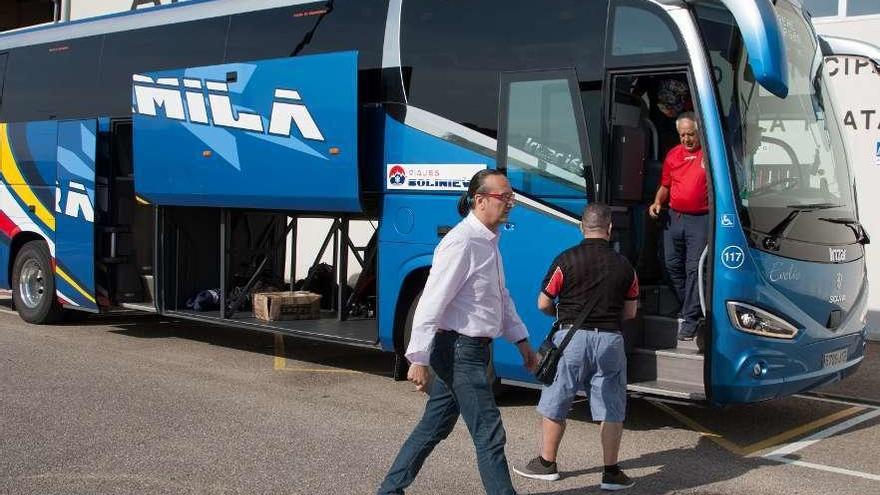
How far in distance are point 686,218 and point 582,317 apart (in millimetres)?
1942

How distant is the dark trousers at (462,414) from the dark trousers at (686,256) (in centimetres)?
276

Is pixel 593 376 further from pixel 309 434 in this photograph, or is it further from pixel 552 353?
pixel 309 434

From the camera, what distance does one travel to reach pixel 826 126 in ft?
26.2

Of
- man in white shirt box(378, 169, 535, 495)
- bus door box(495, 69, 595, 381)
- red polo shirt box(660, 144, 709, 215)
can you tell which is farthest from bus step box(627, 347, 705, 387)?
man in white shirt box(378, 169, 535, 495)

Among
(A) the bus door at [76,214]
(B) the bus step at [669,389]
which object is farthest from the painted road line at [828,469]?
(A) the bus door at [76,214]

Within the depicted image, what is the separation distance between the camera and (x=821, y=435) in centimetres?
783

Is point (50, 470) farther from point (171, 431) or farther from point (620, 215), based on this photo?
point (620, 215)

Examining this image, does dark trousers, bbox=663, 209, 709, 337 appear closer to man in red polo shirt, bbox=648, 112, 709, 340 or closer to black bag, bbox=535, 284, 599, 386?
man in red polo shirt, bbox=648, 112, 709, 340

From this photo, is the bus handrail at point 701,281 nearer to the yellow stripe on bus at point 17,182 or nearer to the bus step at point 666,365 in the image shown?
the bus step at point 666,365

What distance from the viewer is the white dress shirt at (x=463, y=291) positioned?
16.3ft

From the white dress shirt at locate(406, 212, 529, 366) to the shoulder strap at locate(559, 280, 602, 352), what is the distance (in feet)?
3.19

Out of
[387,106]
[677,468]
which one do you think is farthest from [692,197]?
[387,106]

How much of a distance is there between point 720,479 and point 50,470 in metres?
4.03

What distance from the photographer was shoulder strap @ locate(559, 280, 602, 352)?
6.05 m
